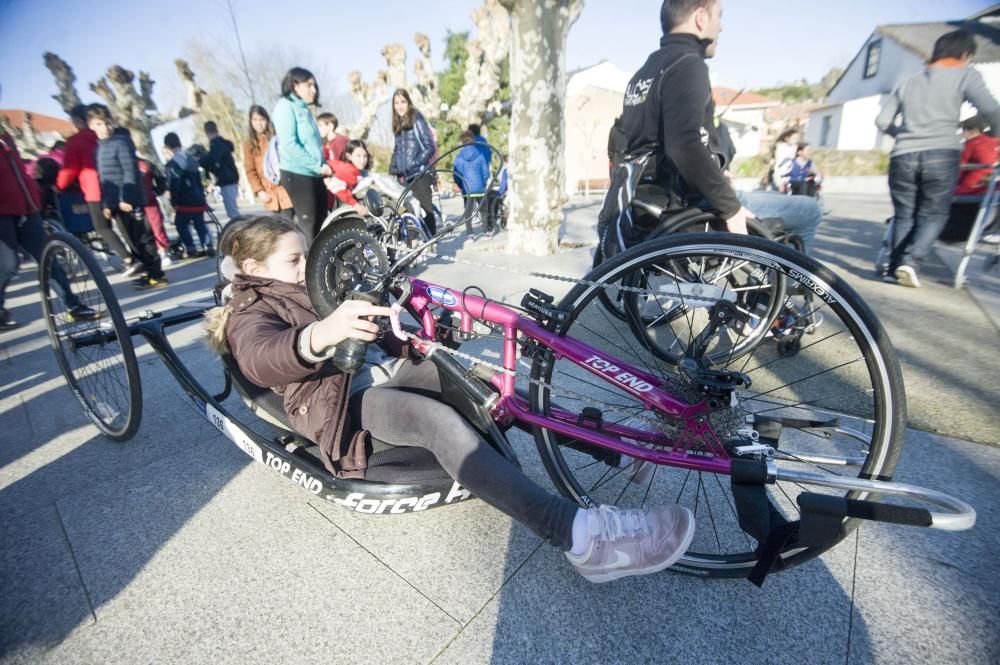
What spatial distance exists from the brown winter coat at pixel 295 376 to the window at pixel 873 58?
42.5 metres

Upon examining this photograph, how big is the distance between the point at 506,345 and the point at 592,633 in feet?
2.92

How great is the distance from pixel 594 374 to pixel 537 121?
4892 millimetres

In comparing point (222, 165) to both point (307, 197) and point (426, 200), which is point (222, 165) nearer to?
point (426, 200)

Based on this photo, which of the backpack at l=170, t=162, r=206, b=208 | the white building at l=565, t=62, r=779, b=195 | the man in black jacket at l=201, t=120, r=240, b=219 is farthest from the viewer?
the white building at l=565, t=62, r=779, b=195

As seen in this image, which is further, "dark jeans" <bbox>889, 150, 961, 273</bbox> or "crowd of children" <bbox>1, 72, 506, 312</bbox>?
"crowd of children" <bbox>1, 72, 506, 312</bbox>

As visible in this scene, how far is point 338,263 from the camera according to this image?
1.56 meters

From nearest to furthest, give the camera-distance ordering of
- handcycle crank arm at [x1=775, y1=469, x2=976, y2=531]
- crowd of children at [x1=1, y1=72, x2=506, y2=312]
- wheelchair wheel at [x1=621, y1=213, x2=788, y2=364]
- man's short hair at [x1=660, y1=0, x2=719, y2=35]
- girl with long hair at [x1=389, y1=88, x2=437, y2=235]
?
handcycle crank arm at [x1=775, y1=469, x2=976, y2=531] → wheelchair wheel at [x1=621, y1=213, x2=788, y2=364] → man's short hair at [x1=660, y1=0, x2=719, y2=35] → crowd of children at [x1=1, y1=72, x2=506, y2=312] → girl with long hair at [x1=389, y1=88, x2=437, y2=235]

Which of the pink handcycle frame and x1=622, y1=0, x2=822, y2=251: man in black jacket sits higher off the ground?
x1=622, y1=0, x2=822, y2=251: man in black jacket

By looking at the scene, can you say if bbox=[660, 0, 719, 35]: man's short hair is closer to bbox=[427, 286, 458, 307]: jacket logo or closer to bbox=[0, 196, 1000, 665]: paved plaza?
bbox=[427, 286, 458, 307]: jacket logo

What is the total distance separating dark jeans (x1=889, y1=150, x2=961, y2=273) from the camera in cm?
370

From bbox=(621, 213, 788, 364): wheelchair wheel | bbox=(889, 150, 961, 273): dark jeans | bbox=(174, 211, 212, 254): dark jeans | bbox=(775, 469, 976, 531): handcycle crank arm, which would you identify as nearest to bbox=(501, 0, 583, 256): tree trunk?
bbox=(621, 213, 788, 364): wheelchair wheel

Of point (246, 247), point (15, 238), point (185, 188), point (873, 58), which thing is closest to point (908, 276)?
point (246, 247)

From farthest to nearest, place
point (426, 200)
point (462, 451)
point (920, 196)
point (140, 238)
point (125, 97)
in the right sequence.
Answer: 1. point (125, 97)
2. point (426, 200)
3. point (140, 238)
4. point (920, 196)
5. point (462, 451)

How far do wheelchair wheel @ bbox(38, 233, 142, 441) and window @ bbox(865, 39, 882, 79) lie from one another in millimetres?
42899
